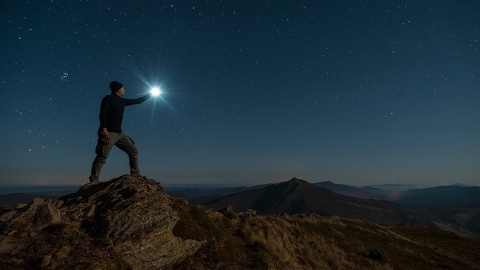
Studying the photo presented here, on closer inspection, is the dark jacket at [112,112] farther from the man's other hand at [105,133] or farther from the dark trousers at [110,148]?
the dark trousers at [110,148]

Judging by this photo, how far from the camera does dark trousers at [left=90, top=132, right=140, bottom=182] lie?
9742mm

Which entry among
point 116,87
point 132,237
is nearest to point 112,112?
point 116,87

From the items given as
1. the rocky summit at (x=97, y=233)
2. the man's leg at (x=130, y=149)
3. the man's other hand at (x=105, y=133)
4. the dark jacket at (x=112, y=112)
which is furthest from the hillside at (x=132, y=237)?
the dark jacket at (x=112, y=112)

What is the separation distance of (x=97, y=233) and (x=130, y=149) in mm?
3939

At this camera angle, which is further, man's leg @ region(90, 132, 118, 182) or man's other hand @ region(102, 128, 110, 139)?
man's leg @ region(90, 132, 118, 182)

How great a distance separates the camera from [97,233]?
758 centimetres

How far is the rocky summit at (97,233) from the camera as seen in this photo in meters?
6.35

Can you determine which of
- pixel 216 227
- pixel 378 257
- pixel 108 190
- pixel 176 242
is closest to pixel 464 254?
pixel 378 257

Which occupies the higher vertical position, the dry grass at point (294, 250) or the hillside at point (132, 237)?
the hillside at point (132, 237)

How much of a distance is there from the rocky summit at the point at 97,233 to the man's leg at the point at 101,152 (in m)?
0.68

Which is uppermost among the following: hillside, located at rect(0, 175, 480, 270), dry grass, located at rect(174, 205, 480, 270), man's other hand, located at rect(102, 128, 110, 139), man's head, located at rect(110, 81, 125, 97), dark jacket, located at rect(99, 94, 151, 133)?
man's head, located at rect(110, 81, 125, 97)

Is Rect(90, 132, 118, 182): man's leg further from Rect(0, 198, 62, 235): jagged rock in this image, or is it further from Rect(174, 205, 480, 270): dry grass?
Rect(174, 205, 480, 270): dry grass

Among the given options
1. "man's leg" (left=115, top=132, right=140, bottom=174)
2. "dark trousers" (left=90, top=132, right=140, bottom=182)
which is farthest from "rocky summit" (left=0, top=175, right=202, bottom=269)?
"man's leg" (left=115, top=132, right=140, bottom=174)

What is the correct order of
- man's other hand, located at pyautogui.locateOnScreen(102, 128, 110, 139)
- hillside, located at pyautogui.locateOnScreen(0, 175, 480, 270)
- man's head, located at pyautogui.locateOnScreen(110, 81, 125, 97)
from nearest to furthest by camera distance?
hillside, located at pyautogui.locateOnScreen(0, 175, 480, 270) → man's other hand, located at pyautogui.locateOnScreen(102, 128, 110, 139) → man's head, located at pyautogui.locateOnScreen(110, 81, 125, 97)
